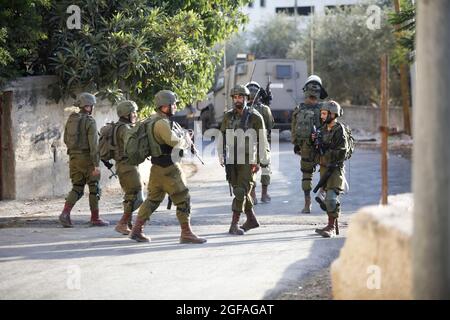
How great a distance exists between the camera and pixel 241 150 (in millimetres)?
10203

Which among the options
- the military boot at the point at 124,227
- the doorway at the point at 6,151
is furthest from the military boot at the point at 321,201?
the doorway at the point at 6,151

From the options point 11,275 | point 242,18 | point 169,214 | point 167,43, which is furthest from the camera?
point 242,18

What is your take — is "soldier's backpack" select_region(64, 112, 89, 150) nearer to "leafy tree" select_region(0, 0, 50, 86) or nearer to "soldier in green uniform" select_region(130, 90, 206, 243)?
"soldier in green uniform" select_region(130, 90, 206, 243)

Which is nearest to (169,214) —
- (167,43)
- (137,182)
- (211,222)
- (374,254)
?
(211,222)

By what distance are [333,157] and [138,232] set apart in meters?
2.32

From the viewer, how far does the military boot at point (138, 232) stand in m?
9.58

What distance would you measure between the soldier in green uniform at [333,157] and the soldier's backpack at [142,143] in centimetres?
195

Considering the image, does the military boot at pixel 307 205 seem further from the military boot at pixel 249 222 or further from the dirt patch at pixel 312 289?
the dirt patch at pixel 312 289

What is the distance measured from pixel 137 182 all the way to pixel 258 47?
43.4 metres

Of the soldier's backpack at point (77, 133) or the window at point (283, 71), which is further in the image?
the window at point (283, 71)

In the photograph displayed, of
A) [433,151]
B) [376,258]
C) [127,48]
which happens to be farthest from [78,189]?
[433,151]
